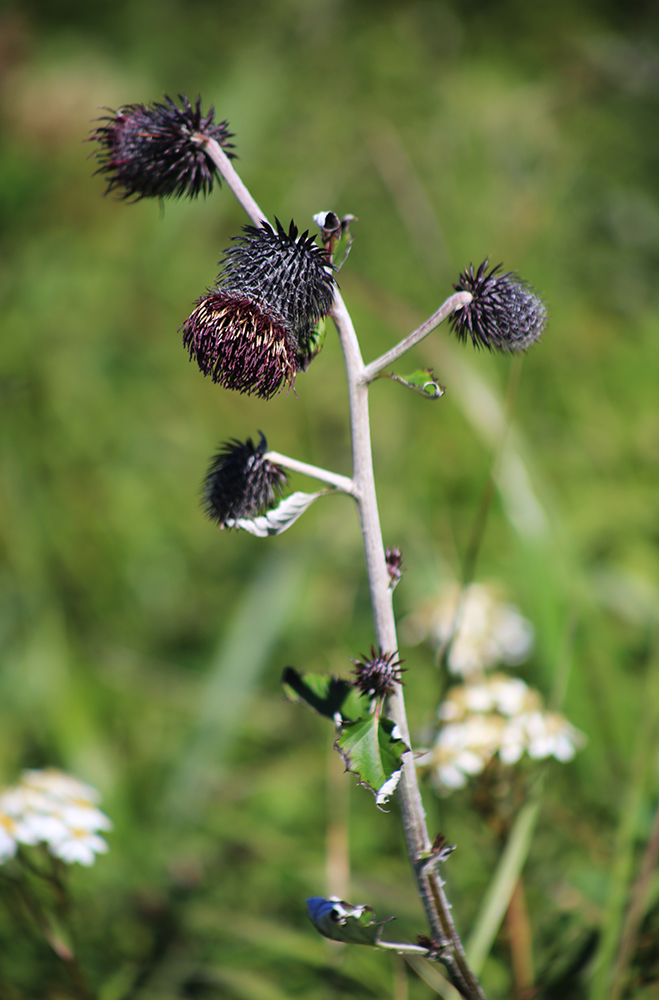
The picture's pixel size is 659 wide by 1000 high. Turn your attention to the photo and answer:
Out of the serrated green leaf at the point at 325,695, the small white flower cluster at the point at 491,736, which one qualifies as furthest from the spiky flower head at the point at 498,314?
the small white flower cluster at the point at 491,736

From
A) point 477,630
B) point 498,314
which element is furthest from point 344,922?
point 477,630

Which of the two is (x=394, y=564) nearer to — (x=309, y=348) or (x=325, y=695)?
(x=325, y=695)

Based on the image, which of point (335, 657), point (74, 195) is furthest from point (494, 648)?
point (74, 195)

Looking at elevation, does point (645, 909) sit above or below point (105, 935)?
above

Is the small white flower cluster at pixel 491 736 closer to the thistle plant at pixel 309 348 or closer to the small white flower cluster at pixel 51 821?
the thistle plant at pixel 309 348

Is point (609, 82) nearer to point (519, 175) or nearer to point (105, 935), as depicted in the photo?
point (519, 175)

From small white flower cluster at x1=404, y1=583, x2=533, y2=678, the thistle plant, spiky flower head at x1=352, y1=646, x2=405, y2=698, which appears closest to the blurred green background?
small white flower cluster at x1=404, y1=583, x2=533, y2=678
